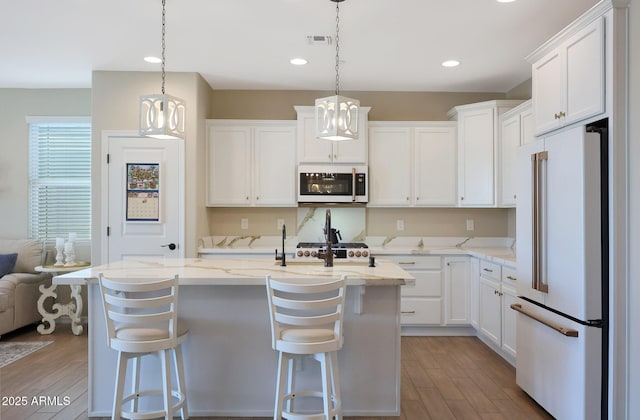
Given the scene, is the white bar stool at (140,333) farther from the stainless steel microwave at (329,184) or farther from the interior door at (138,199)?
the stainless steel microwave at (329,184)

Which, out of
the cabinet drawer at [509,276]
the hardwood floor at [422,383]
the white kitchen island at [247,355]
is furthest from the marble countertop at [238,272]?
the cabinet drawer at [509,276]

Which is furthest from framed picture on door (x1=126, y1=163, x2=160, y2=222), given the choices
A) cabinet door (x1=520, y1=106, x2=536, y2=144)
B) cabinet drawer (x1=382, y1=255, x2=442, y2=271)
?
cabinet door (x1=520, y1=106, x2=536, y2=144)

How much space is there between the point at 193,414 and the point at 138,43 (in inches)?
116

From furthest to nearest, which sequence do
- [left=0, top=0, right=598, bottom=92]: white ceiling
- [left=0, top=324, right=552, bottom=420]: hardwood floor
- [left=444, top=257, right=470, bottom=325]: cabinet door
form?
[left=444, top=257, right=470, bottom=325]: cabinet door, [left=0, top=0, right=598, bottom=92]: white ceiling, [left=0, top=324, right=552, bottom=420]: hardwood floor

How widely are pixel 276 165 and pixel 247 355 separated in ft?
8.32

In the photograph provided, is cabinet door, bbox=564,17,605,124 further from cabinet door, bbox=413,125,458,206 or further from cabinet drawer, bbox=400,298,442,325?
cabinet drawer, bbox=400,298,442,325

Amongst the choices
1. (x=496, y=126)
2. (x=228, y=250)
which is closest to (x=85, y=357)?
(x=228, y=250)

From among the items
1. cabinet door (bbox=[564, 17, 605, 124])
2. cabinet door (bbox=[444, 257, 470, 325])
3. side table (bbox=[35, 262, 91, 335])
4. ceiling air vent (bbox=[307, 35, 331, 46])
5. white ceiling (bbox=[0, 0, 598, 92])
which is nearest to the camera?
cabinet door (bbox=[564, 17, 605, 124])

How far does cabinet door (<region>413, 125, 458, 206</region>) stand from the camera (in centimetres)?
480

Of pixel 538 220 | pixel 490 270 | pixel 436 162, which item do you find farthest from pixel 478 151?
pixel 538 220

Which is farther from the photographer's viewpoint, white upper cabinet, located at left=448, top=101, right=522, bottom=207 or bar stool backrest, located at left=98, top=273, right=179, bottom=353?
white upper cabinet, located at left=448, top=101, right=522, bottom=207

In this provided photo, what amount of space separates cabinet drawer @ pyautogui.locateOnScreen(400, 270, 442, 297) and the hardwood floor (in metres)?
0.51

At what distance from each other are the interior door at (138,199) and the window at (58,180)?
38.8 inches

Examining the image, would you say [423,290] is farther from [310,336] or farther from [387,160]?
[310,336]
